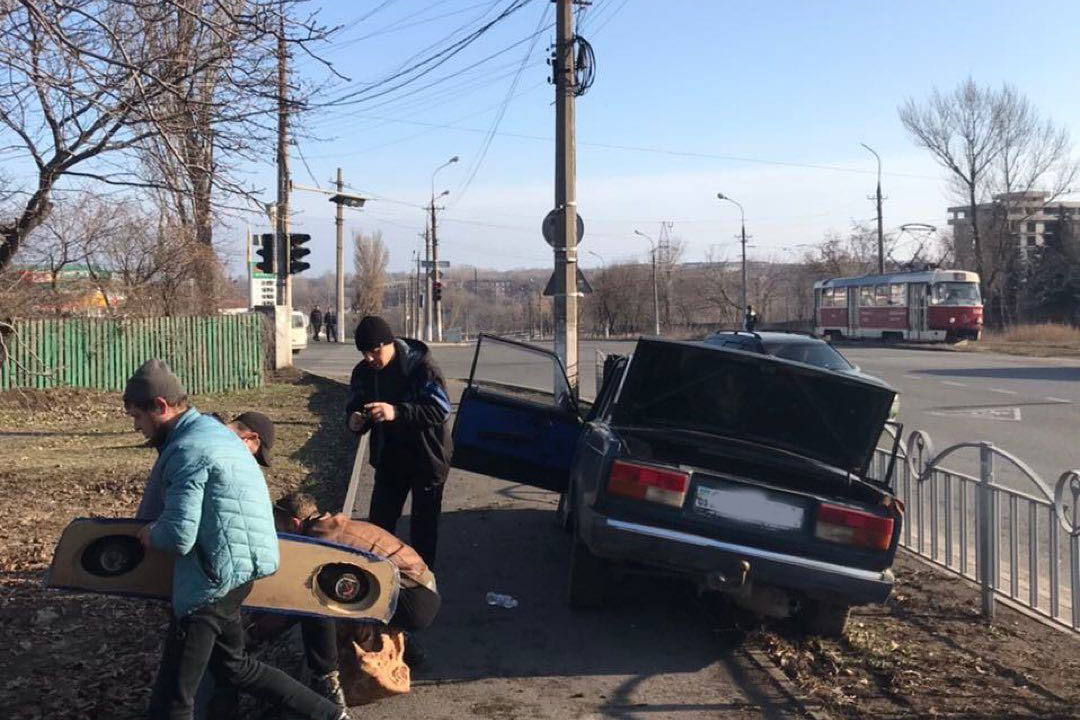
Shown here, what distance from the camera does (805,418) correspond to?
5.43 metres

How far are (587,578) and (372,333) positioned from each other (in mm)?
1801

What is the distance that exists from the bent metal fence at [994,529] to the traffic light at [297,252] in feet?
43.1

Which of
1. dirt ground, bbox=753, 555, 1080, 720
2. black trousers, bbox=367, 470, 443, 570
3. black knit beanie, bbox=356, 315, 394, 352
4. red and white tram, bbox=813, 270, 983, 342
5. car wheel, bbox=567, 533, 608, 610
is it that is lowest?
dirt ground, bbox=753, 555, 1080, 720

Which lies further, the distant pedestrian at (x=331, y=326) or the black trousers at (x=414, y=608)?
the distant pedestrian at (x=331, y=326)

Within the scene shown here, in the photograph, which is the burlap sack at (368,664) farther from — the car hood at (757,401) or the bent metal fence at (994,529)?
the bent metal fence at (994,529)

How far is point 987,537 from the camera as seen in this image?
5.84 meters

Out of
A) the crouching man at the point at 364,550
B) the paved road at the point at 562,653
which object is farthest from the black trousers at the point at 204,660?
the paved road at the point at 562,653

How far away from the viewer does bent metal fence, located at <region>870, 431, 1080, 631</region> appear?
5.42m

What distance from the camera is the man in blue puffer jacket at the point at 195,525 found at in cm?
335

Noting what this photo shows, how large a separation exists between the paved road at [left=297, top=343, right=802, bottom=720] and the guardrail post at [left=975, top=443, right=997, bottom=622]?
1.53 metres

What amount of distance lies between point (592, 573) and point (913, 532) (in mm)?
3075

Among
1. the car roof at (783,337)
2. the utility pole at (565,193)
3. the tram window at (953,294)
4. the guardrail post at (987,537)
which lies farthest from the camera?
the tram window at (953,294)

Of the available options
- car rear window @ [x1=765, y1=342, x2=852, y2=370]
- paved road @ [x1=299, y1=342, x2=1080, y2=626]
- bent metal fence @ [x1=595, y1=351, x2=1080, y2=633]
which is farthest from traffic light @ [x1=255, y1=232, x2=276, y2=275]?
bent metal fence @ [x1=595, y1=351, x2=1080, y2=633]

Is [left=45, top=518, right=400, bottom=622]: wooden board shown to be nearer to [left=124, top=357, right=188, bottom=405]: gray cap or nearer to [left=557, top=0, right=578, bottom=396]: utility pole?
[left=124, top=357, right=188, bottom=405]: gray cap
